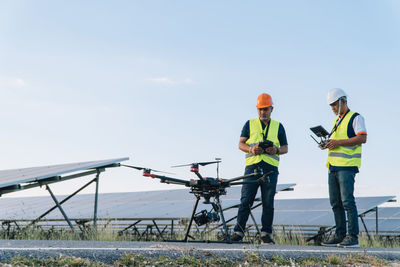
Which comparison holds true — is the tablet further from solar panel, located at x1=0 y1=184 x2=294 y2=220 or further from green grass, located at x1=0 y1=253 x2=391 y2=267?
solar panel, located at x1=0 y1=184 x2=294 y2=220

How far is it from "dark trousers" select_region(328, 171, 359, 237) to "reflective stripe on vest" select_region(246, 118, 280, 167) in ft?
3.01

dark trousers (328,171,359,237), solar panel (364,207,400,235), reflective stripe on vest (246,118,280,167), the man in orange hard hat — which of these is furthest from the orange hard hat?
solar panel (364,207,400,235)

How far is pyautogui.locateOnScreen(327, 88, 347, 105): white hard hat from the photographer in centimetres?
730

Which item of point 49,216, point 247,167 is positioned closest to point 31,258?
point 247,167

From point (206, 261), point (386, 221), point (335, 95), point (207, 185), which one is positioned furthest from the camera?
point (386, 221)

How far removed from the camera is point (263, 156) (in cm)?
739

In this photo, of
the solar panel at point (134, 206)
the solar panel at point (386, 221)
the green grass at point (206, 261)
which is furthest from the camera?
the solar panel at point (386, 221)

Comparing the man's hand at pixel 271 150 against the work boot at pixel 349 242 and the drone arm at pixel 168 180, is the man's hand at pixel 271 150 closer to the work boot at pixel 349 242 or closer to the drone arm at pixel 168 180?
the drone arm at pixel 168 180

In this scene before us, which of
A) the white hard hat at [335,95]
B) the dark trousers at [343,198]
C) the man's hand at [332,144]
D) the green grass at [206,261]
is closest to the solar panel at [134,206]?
the dark trousers at [343,198]

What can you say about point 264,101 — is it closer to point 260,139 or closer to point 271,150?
point 260,139

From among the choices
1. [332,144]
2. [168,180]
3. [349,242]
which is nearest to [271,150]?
[332,144]

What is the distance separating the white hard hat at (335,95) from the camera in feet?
24.0

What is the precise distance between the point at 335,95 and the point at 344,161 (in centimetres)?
102

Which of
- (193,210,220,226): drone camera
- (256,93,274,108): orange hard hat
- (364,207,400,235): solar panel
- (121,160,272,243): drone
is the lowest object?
(364,207,400,235): solar panel
